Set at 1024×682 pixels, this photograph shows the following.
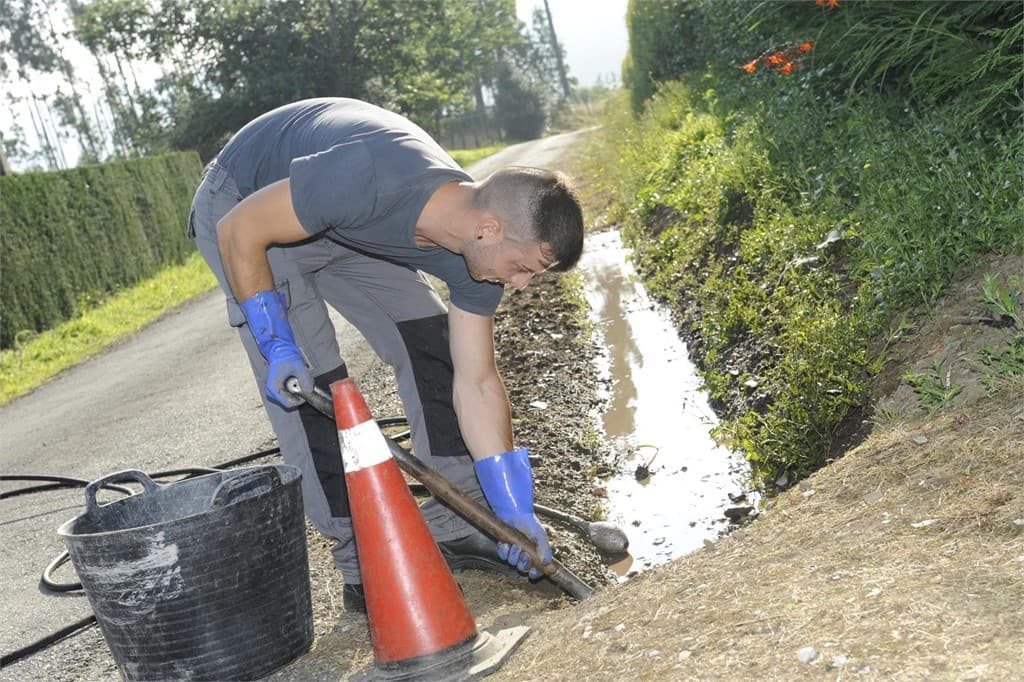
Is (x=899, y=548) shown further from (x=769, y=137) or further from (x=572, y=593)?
(x=769, y=137)

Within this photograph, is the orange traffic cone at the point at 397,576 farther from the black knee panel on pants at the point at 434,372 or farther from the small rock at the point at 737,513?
the small rock at the point at 737,513

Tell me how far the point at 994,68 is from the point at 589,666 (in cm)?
358

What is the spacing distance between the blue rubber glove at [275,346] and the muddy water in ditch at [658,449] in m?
1.49

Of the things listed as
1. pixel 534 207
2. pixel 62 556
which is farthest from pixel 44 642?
pixel 534 207

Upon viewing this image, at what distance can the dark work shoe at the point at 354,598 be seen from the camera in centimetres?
358

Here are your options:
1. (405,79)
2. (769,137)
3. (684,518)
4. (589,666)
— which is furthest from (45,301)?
(405,79)

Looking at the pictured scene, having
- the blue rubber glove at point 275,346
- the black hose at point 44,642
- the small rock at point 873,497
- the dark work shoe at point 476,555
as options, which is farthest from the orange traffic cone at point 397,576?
the black hose at point 44,642

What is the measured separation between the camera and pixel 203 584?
2889 mm

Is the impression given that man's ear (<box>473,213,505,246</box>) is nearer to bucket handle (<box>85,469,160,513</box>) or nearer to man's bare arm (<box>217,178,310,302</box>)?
man's bare arm (<box>217,178,310,302</box>)

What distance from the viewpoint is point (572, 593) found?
3.47 meters

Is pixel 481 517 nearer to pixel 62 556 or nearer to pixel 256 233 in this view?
pixel 256 233

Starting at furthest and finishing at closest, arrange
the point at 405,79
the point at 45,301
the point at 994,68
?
the point at 405,79, the point at 45,301, the point at 994,68

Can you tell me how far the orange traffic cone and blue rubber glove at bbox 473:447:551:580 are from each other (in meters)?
0.43

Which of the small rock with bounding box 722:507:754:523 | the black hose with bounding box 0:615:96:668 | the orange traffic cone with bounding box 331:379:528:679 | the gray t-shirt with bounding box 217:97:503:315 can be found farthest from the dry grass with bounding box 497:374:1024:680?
the black hose with bounding box 0:615:96:668
